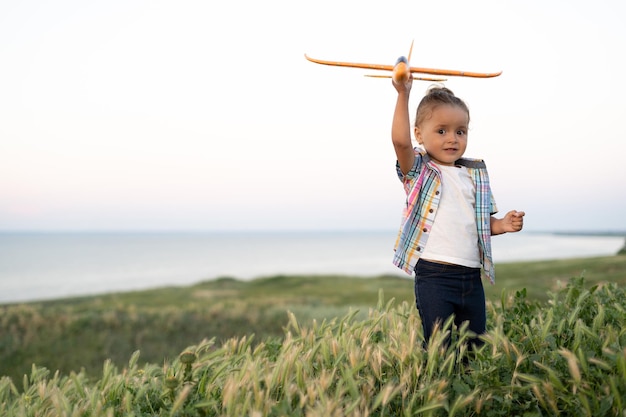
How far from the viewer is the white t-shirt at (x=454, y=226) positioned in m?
3.52

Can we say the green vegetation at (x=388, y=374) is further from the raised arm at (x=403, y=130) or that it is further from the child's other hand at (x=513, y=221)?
the raised arm at (x=403, y=130)

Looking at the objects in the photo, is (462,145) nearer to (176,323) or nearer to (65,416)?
(65,416)

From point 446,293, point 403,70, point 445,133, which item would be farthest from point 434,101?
point 446,293

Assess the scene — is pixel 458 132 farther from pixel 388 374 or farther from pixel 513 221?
pixel 388 374

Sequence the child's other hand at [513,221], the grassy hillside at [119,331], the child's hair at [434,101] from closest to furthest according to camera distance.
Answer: the child's other hand at [513,221] → the child's hair at [434,101] → the grassy hillside at [119,331]

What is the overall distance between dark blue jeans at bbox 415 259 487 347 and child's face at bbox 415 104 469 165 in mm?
754

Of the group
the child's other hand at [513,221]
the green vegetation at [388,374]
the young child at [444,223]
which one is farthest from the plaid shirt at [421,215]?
the green vegetation at [388,374]

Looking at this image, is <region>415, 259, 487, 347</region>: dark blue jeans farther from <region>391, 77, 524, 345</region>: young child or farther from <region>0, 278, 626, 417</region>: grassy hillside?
<region>0, 278, 626, 417</region>: grassy hillside

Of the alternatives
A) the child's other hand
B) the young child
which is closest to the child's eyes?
the young child

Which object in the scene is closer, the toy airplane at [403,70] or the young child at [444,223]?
the toy airplane at [403,70]

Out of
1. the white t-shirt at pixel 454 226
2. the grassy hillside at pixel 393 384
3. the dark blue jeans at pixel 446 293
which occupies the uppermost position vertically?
the white t-shirt at pixel 454 226

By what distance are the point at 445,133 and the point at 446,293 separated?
1074 millimetres

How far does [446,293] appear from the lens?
349 centimetres

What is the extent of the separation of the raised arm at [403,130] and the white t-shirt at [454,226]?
327 millimetres
